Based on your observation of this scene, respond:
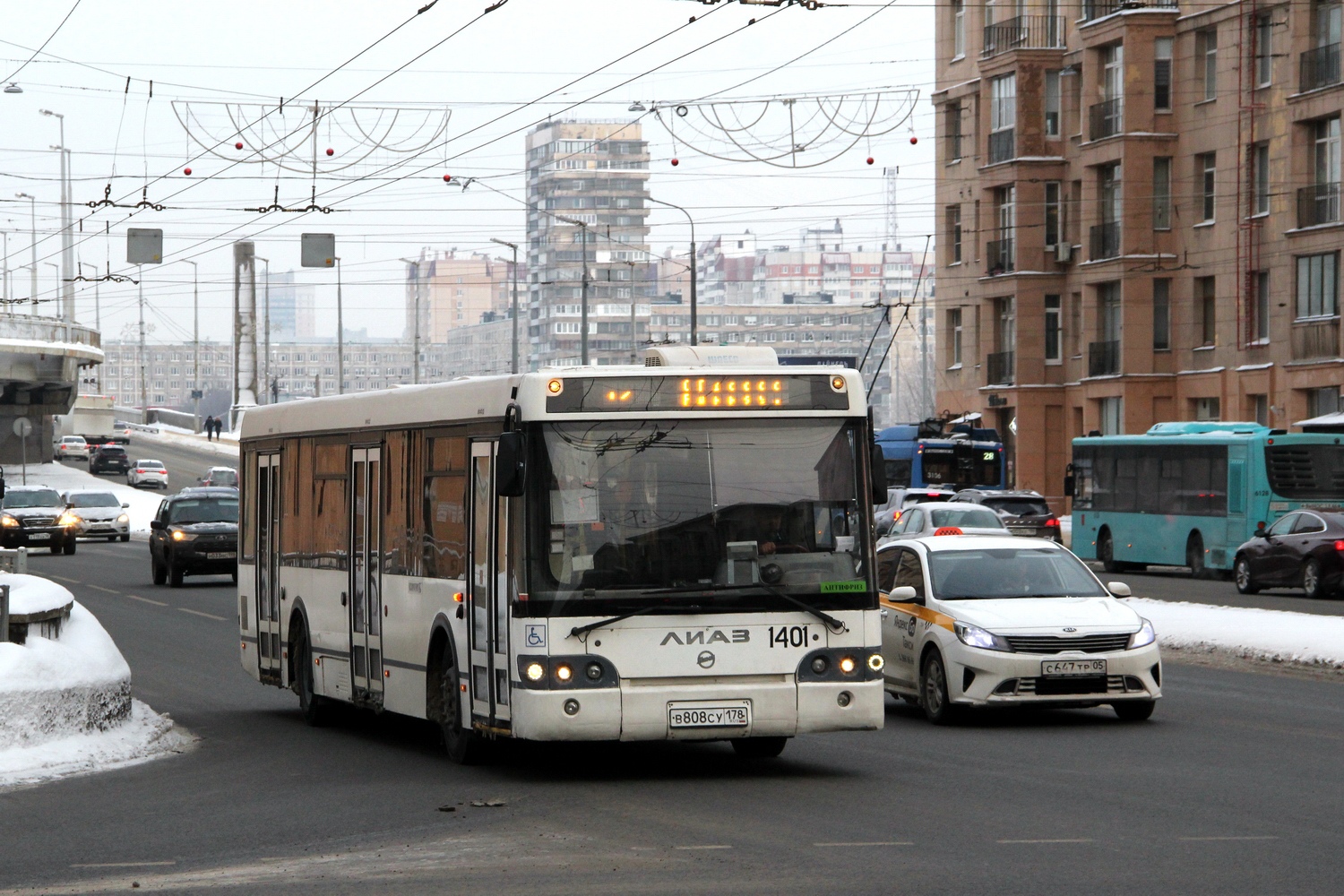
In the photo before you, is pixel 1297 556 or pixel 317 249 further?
pixel 317 249

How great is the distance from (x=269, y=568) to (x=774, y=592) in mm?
6226

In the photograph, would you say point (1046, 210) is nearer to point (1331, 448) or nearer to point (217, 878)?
point (1331, 448)

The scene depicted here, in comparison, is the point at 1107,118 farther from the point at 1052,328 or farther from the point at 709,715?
the point at 709,715

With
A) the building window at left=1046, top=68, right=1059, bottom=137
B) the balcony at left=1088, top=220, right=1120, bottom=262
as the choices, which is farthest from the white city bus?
the building window at left=1046, top=68, right=1059, bottom=137

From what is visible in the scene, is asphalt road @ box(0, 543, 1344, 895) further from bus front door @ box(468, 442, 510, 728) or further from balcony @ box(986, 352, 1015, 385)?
balcony @ box(986, 352, 1015, 385)

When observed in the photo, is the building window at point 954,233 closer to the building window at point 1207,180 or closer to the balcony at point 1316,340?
the building window at point 1207,180

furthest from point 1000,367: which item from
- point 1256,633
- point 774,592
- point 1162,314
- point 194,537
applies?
point 774,592

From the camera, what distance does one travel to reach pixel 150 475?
94.1 meters

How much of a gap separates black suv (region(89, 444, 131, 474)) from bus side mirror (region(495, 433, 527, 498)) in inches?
3687

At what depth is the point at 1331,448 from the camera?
1458 inches

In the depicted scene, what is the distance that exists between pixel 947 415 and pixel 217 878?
171 feet

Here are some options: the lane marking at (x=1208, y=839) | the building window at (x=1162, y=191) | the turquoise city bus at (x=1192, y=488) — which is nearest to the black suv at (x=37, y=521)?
Result: the turquoise city bus at (x=1192, y=488)

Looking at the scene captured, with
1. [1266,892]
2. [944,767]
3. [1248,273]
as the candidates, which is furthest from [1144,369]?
[1266,892]

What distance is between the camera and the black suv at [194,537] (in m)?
35.9
